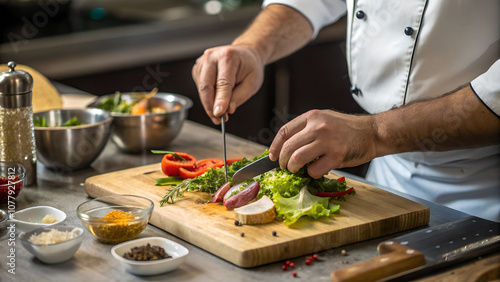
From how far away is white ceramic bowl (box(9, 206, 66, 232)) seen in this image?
1371mm

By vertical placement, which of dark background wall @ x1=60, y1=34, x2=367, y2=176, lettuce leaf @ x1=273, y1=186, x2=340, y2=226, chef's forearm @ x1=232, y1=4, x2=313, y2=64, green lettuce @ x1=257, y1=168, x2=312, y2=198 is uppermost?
chef's forearm @ x1=232, y1=4, x2=313, y2=64

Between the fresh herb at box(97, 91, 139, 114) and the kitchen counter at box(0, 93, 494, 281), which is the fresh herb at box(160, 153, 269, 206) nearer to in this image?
the kitchen counter at box(0, 93, 494, 281)

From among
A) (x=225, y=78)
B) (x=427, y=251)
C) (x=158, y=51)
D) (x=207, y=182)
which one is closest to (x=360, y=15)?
(x=225, y=78)

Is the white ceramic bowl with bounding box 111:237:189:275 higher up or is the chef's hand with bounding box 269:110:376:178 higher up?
the chef's hand with bounding box 269:110:376:178

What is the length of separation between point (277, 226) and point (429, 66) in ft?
2.20

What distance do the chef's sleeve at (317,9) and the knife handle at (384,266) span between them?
1.12 metres

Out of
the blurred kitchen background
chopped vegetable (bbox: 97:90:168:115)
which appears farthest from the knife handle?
the blurred kitchen background

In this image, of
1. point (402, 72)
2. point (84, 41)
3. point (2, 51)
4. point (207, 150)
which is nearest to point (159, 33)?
point (84, 41)

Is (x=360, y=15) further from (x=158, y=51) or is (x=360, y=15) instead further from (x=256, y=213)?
(x=158, y=51)

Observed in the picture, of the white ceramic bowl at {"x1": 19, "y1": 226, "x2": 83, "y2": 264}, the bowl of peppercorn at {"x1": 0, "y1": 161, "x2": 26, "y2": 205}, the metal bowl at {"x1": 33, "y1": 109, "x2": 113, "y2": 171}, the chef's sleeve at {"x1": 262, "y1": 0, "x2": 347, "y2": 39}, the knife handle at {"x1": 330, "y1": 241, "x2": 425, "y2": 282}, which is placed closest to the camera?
the knife handle at {"x1": 330, "y1": 241, "x2": 425, "y2": 282}

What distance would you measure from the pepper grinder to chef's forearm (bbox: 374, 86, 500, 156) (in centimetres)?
92

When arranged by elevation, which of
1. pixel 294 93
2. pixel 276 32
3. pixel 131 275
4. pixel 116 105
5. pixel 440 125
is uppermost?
pixel 276 32

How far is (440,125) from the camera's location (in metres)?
1.42

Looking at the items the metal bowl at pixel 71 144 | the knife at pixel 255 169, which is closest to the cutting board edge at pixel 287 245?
the knife at pixel 255 169
